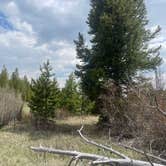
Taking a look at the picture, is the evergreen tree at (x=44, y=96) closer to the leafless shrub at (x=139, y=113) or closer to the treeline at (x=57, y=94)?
the treeline at (x=57, y=94)

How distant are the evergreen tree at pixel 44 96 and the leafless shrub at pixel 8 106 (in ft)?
4.19

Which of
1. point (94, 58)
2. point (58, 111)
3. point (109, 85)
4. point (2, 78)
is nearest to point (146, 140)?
point (109, 85)

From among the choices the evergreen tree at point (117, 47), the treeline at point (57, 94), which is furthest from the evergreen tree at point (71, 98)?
the evergreen tree at point (117, 47)

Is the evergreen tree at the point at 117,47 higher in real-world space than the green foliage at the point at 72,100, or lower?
higher

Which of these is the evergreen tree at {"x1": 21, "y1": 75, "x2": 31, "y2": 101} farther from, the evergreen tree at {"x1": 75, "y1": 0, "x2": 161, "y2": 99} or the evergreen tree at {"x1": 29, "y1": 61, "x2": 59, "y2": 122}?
the evergreen tree at {"x1": 75, "y1": 0, "x2": 161, "y2": 99}

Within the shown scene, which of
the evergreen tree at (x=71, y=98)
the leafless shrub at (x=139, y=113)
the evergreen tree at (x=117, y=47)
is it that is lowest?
the leafless shrub at (x=139, y=113)

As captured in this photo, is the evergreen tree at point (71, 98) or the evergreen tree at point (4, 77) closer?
the evergreen tree at point (71, 98)

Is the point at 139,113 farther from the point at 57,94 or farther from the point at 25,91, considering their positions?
the point at 25,91

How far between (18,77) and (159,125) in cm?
4937

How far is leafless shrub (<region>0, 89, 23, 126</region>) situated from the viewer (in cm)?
2356

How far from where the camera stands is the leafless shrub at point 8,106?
23562 mm

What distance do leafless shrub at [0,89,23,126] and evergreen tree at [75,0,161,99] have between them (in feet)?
17.6

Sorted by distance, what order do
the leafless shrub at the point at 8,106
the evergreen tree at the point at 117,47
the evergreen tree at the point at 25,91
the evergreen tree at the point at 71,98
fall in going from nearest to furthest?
1. the evergreen tree at the point at 117,47
2. the leafless shrub at the point at 8,106
3. the evergreen tree at the point at 25,91
4. the evergreen tree at the point at 71,98

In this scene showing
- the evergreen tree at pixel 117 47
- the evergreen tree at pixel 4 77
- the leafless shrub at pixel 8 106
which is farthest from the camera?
the evergreen tree at pixel 4 77
